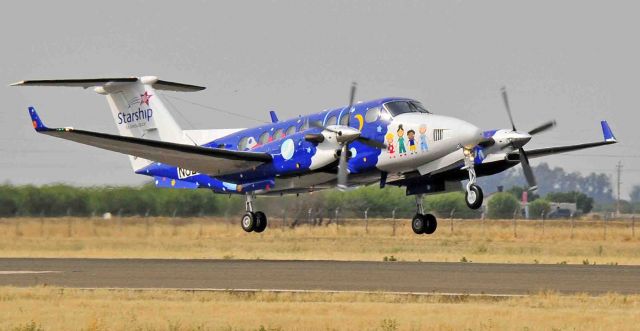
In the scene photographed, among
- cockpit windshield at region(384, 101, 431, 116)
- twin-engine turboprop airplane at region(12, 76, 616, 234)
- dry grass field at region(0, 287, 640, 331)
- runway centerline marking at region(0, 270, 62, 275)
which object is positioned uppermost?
cockpit windshield at region(384, 101, 431, 116)

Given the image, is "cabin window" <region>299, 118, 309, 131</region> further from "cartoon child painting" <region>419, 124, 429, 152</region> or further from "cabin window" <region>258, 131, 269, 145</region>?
"cartoon child painting" <region>419, 124, 429, 152</region>

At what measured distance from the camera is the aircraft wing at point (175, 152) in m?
43.0

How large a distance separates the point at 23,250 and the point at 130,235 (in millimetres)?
5702

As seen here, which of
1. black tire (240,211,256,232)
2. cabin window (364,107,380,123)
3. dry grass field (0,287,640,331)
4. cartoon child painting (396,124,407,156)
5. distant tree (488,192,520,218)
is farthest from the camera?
distant tree (488,192,520,218)

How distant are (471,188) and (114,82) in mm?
17259

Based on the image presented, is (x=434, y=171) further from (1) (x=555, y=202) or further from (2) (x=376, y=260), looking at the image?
(1) (x=555, y=202)

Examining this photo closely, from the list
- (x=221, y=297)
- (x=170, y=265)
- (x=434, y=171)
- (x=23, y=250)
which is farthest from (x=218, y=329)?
(x=23, y=250)

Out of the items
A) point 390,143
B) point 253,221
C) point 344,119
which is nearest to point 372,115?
point 344,119

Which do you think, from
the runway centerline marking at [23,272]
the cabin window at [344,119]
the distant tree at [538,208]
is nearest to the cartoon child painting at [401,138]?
the cabin window at [344,119]

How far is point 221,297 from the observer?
3581 cm

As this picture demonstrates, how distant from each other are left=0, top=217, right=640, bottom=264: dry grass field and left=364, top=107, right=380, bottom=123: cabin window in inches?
513

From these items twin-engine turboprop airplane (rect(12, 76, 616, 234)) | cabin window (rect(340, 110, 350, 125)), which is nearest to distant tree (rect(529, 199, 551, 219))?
twin-engine turboprop airplane (rect(12, 76, 616, 234))

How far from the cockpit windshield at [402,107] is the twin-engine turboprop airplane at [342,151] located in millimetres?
34

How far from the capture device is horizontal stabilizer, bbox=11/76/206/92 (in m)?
46.8
